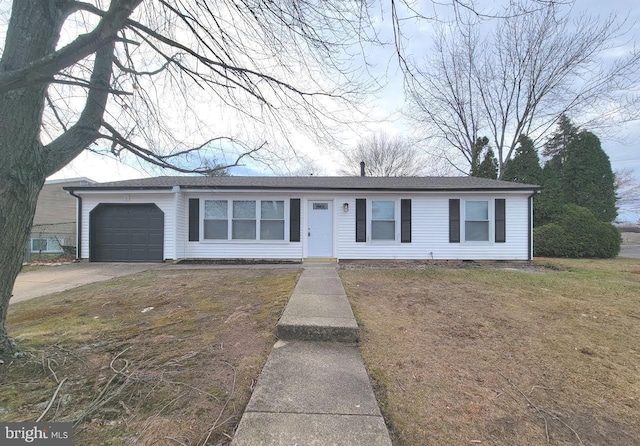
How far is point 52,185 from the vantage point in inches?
799

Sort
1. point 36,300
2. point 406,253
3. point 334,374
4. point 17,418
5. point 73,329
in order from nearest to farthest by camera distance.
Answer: point 17,418 → point 334,374 → point 73,329 → point 36,300 → point 406,253

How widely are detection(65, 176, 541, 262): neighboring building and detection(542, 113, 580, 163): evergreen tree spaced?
44.7 ft

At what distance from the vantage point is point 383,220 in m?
10.6

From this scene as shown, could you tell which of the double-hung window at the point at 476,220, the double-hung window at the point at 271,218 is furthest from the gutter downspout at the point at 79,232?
the double-hung window at the point at 476,220

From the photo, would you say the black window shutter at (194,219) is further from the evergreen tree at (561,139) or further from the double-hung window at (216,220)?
the evergreen tree at (561,139)

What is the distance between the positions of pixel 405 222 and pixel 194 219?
7.66 m

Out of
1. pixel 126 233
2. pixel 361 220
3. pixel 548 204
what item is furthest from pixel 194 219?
pixel 548 204

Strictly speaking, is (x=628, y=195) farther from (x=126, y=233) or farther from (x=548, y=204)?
(x=126, y=233)

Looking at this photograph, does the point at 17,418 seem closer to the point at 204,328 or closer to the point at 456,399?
the point at 204,328

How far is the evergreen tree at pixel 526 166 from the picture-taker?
1566 centimetres

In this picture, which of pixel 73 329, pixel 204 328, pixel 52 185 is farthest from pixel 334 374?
pixel 52 185

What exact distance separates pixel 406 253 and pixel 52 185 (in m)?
24.2

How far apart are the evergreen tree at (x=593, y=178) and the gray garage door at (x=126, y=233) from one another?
74.1 ft

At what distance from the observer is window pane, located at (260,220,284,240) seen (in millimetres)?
10578
